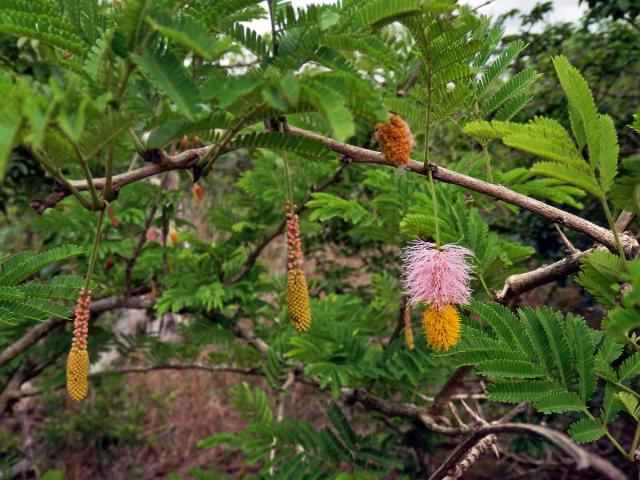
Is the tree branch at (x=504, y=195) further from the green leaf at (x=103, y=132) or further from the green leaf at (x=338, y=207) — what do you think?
the green leaf at (x=338, y=207)

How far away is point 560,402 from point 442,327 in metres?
0.27

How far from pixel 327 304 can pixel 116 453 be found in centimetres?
335

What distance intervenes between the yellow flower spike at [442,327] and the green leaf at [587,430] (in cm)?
27

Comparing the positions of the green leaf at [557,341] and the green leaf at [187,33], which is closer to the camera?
the green leaf at [187,33]

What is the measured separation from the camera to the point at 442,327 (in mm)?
999

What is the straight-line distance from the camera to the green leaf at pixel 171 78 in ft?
2.15

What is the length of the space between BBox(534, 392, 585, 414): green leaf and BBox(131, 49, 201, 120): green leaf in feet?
2.77

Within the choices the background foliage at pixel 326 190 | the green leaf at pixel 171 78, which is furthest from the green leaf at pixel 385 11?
the green leaf at pixel 171 78

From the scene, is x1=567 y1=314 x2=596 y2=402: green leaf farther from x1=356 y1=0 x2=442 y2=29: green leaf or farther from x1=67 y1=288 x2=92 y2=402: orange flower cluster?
x1=67 y1=288 x2=92 y2=402: orange flower cluster

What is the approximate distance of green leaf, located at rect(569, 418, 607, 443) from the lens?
952mm

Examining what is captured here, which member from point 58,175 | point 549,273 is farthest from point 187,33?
point 549,273

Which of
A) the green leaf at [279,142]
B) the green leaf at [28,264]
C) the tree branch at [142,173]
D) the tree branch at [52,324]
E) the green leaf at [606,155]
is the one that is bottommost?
the tree branch at [52,324]

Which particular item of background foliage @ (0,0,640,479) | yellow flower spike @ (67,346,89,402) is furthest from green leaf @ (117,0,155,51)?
yellow flower spike @ (67,346,89,402)

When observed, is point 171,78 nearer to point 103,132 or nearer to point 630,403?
point 103,132
